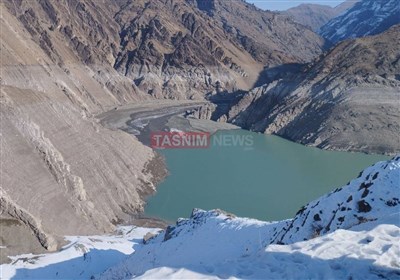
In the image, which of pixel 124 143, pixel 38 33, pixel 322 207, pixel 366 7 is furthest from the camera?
pixel 366 7

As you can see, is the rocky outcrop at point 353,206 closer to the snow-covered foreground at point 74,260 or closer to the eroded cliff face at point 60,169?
the snow-covered foreground at point 74,260

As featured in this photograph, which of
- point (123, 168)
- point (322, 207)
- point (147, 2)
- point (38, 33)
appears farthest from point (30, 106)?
point (147, 2)

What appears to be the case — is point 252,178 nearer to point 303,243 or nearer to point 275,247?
point 303,243

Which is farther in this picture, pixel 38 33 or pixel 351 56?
pixel 38 33

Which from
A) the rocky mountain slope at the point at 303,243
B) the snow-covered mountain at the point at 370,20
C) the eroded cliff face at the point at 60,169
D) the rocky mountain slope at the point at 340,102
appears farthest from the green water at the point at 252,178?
the snow-covered mountain at the point at 370,20

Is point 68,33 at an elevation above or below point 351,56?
above

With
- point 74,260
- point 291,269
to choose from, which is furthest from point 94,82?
point 291,269

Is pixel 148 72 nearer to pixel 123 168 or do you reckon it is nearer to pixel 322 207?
pixel 123 168
